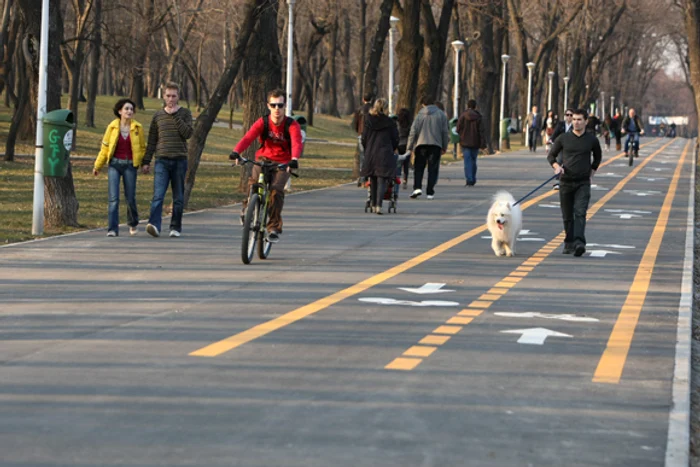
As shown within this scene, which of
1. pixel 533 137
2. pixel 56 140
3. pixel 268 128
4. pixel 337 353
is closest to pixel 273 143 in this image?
pixel 268 128

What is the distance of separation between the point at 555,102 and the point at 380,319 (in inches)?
2821

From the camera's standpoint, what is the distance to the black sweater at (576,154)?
651 inches

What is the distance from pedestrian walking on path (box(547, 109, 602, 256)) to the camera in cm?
1641

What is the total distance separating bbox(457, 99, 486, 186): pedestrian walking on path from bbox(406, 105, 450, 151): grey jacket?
4213 millimetres

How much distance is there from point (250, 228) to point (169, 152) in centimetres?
346

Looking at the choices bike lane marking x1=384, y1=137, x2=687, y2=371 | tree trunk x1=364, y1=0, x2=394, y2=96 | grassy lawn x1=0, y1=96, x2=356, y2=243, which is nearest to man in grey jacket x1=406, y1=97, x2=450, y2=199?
grassy lawn x1=0, y1=96, x2=356, y2=243

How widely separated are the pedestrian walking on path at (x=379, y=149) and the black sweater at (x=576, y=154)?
16.0 ft

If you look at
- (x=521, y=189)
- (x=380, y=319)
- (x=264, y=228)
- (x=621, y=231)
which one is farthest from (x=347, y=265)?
(x=521, y=189)

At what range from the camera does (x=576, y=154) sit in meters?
16.6

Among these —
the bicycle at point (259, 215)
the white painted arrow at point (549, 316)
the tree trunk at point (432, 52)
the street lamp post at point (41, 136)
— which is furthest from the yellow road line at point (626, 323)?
the tree trunk at point (432, 52)

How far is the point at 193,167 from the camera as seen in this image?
22812mm

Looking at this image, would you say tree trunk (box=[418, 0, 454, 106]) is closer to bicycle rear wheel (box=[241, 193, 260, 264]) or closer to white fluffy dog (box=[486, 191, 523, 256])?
white fluffy dog (box=[486, 191, 523, 256])

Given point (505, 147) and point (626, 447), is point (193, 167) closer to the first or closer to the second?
point (626, 447)

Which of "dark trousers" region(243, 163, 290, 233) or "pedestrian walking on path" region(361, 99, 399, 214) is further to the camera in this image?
"pedestrian walking on path" region(361, 99, 399, 214)
